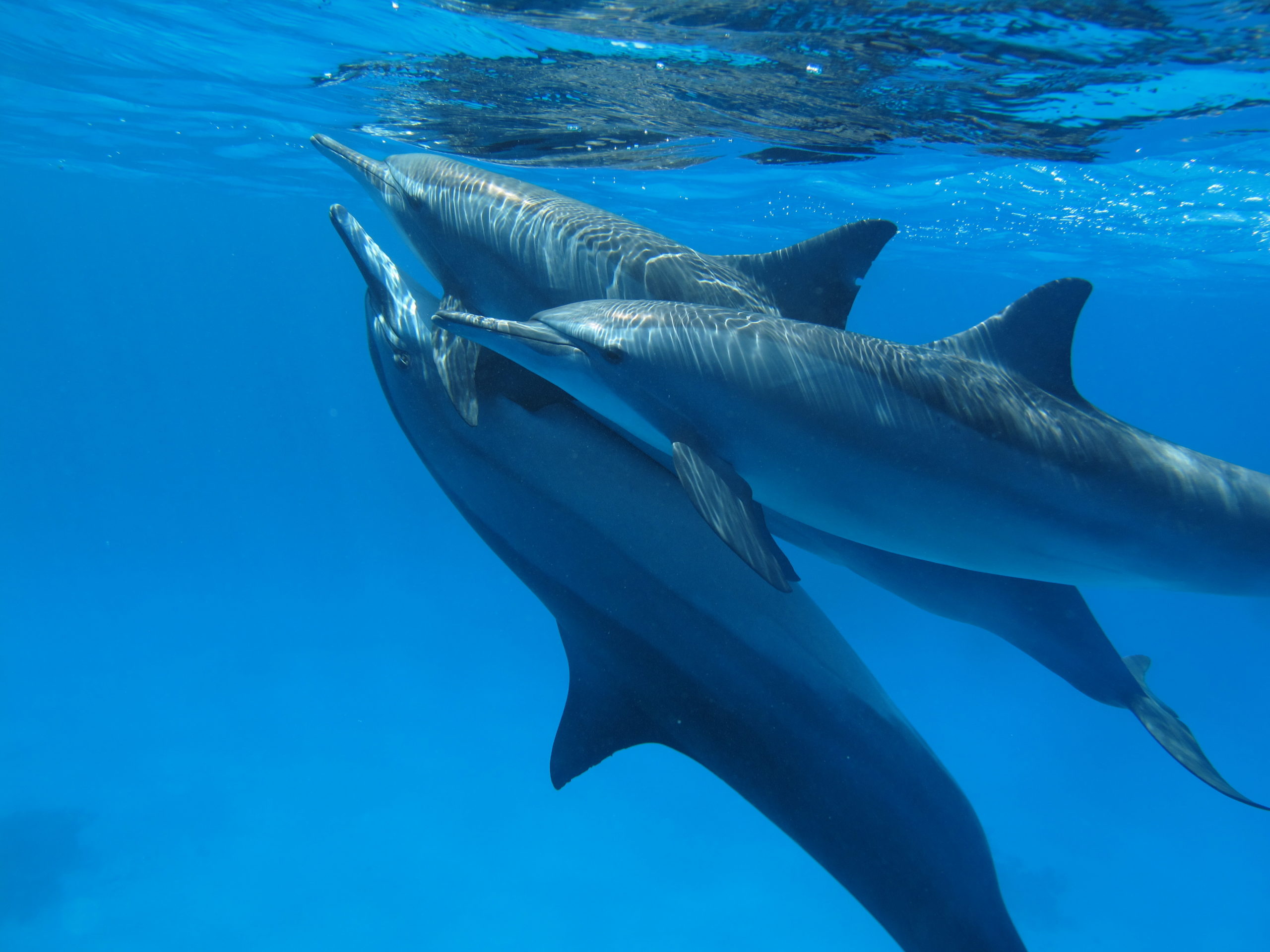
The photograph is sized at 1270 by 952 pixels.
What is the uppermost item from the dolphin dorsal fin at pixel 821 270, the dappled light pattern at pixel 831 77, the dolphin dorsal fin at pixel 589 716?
the dappled light pattern at pixel 831 77

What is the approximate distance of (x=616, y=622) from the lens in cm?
421

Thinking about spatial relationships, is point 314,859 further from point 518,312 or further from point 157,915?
point 518,312

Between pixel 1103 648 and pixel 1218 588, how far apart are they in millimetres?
1209

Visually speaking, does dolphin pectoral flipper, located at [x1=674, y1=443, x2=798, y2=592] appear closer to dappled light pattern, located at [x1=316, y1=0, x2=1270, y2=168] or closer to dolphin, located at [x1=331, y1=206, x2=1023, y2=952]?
dolphin, located at [x1=331, y1=206, x2=1023, y2=952]

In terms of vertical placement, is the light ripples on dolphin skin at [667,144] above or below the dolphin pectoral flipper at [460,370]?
above

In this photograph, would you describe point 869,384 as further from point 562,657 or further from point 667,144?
point 562,657

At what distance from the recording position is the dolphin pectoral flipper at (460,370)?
13.6ft

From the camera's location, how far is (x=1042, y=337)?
13.2ft

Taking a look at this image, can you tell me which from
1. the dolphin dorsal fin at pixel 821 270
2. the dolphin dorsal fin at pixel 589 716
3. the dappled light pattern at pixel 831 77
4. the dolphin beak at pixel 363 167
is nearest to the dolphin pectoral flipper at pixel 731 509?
the dolphin dorsal fin at pixel 589 716

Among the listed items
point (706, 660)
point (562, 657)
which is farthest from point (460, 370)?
point (562, 657)

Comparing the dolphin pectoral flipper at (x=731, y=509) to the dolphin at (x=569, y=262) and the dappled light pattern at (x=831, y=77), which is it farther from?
the dappled light pattern at (x=831, y=77)

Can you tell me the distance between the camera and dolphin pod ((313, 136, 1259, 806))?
14.3ft

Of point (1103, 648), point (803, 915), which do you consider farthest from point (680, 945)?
point (1103, 648)

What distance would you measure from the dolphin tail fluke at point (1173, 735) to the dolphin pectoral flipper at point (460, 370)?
438cm
